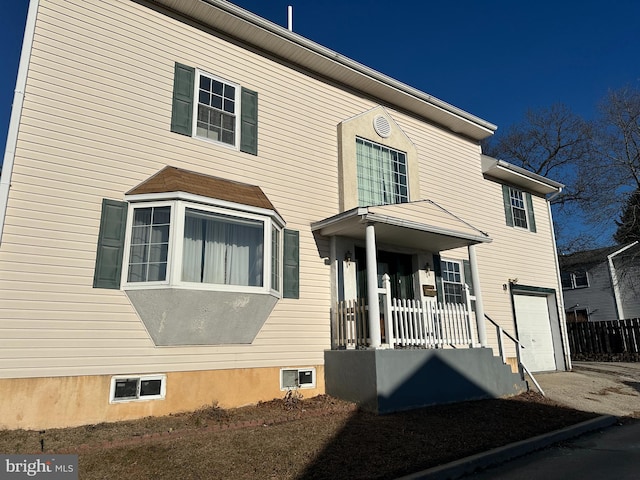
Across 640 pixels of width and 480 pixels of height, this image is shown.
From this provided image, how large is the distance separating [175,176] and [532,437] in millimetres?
6480

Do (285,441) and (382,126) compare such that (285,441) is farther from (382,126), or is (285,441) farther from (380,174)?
(382,126)

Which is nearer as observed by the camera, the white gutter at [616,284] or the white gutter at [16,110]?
the white gutter at [16,110]

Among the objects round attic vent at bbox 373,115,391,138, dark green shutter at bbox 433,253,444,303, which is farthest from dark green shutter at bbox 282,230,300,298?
dark green shutter at bbox 433,253,444,303

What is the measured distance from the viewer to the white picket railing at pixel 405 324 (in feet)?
25.2

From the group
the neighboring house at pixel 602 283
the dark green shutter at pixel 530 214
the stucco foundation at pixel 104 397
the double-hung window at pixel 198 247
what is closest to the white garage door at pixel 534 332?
the dark green shutter at pixel 530 214

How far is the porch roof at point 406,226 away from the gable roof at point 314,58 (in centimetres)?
333

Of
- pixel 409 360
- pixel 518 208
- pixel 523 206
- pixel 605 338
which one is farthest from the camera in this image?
pixel 605 338

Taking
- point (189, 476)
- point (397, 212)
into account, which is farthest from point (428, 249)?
point (189, 476)

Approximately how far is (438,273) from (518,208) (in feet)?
16.8

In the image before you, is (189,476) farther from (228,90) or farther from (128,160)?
(228,90)

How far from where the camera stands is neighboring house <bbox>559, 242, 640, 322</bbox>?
2322 centimetres

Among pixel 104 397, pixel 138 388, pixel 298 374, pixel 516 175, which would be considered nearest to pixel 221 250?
pixel 138 388

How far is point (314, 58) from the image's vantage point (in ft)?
30.4

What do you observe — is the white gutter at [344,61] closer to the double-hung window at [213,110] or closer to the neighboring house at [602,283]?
the double-hung window at [213,110]
